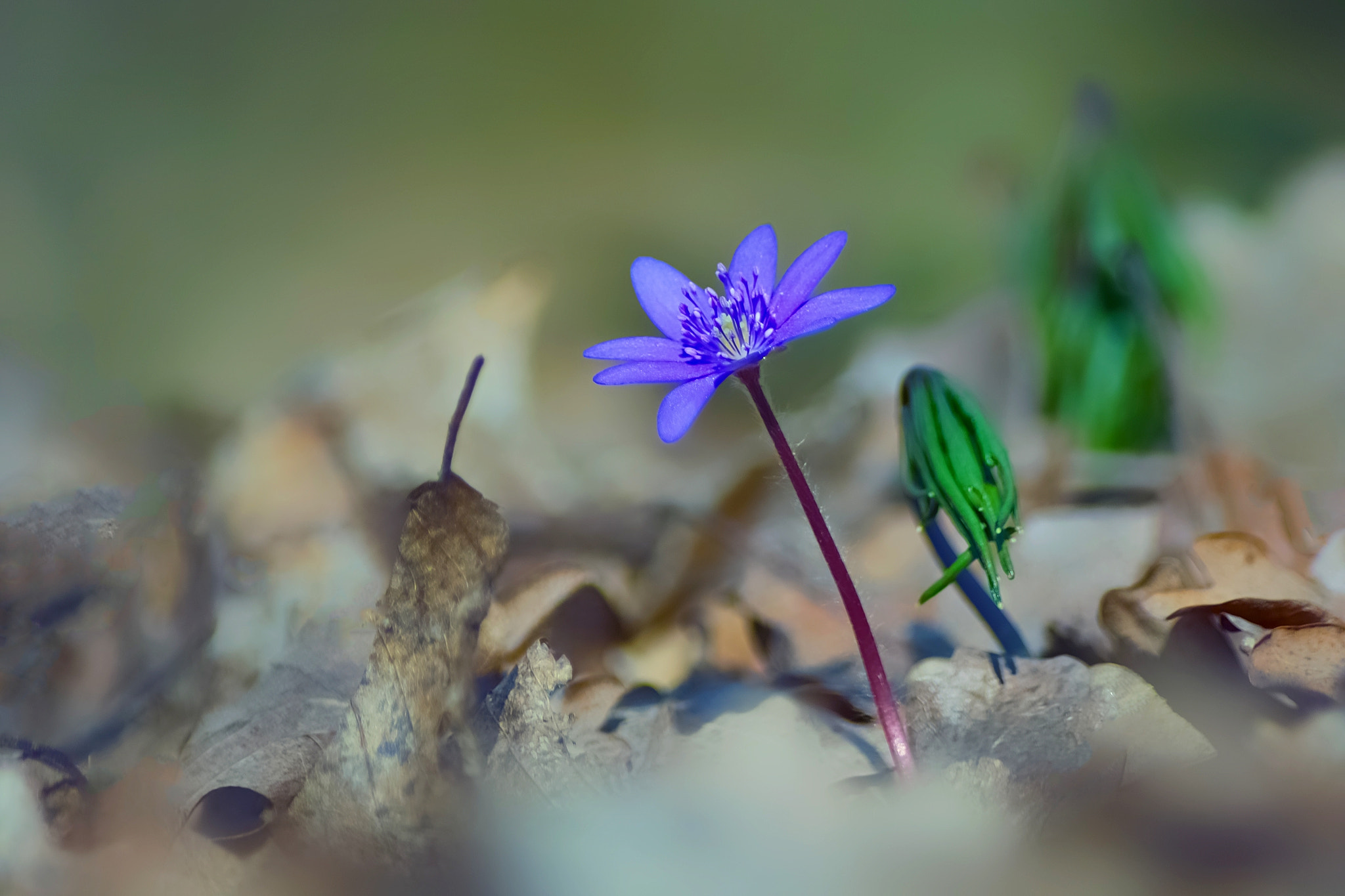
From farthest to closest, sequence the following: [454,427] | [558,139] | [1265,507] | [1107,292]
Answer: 1. [558,139]
2. [1107,292]
3. [1265,507]
4. [454,427]

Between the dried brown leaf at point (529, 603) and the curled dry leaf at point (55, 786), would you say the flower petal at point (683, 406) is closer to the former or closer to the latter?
the dried brown leaf at point (529, 603)

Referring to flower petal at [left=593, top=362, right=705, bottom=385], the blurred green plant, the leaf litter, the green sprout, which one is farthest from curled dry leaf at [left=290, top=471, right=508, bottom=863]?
the blurred green plant

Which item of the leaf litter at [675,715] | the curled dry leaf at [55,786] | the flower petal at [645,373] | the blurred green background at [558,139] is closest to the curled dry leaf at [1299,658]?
the leaf litter at [675,715]

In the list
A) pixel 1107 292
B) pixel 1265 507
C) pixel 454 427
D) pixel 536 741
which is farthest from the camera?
pixel 1107 292

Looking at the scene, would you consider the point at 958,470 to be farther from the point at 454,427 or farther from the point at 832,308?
the point at 454,427

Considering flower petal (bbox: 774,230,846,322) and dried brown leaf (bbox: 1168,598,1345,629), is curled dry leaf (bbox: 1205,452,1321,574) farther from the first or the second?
flower petal (bbox: 774,230,846,322)

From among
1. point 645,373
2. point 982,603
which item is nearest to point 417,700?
point 645,373
